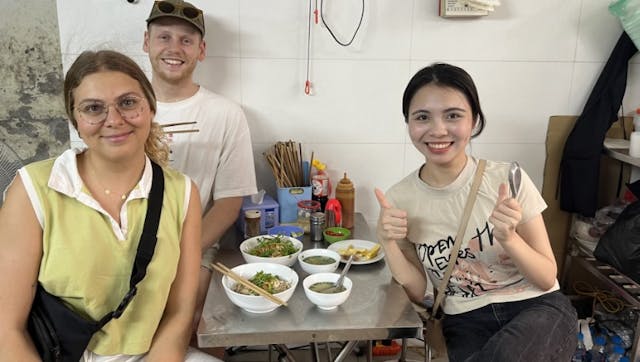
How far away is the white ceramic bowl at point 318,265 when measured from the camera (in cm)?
156

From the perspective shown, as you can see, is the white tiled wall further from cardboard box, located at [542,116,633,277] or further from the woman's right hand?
the woman's right hand

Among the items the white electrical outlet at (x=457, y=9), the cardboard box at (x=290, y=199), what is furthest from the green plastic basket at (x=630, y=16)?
the cardboard box at (x=290, y=199)

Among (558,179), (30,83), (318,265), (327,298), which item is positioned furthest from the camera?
(558,179)

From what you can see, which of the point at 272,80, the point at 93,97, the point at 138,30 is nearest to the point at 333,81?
the point at 272,80

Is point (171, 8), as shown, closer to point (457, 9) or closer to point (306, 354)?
point (457, 9)

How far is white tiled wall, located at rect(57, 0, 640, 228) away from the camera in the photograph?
2102mm

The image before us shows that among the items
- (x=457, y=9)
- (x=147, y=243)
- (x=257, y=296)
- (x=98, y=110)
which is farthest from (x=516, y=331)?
(x=457, y=9)

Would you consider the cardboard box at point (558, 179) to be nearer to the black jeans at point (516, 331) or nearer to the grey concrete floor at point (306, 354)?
the grey concrete floor at point (306, 354)

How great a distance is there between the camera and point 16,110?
2.12 m

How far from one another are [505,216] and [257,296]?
2.26ft

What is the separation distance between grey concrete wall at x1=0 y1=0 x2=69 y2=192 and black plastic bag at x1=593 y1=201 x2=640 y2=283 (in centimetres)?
230

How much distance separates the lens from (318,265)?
5.16 ft

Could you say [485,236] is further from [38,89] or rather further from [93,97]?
[38,89]

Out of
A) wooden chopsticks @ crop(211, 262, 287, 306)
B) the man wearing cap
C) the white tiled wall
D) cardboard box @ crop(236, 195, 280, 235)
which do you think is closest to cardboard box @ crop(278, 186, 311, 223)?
cardboard box @ crop(236, 195, 280, 235)
